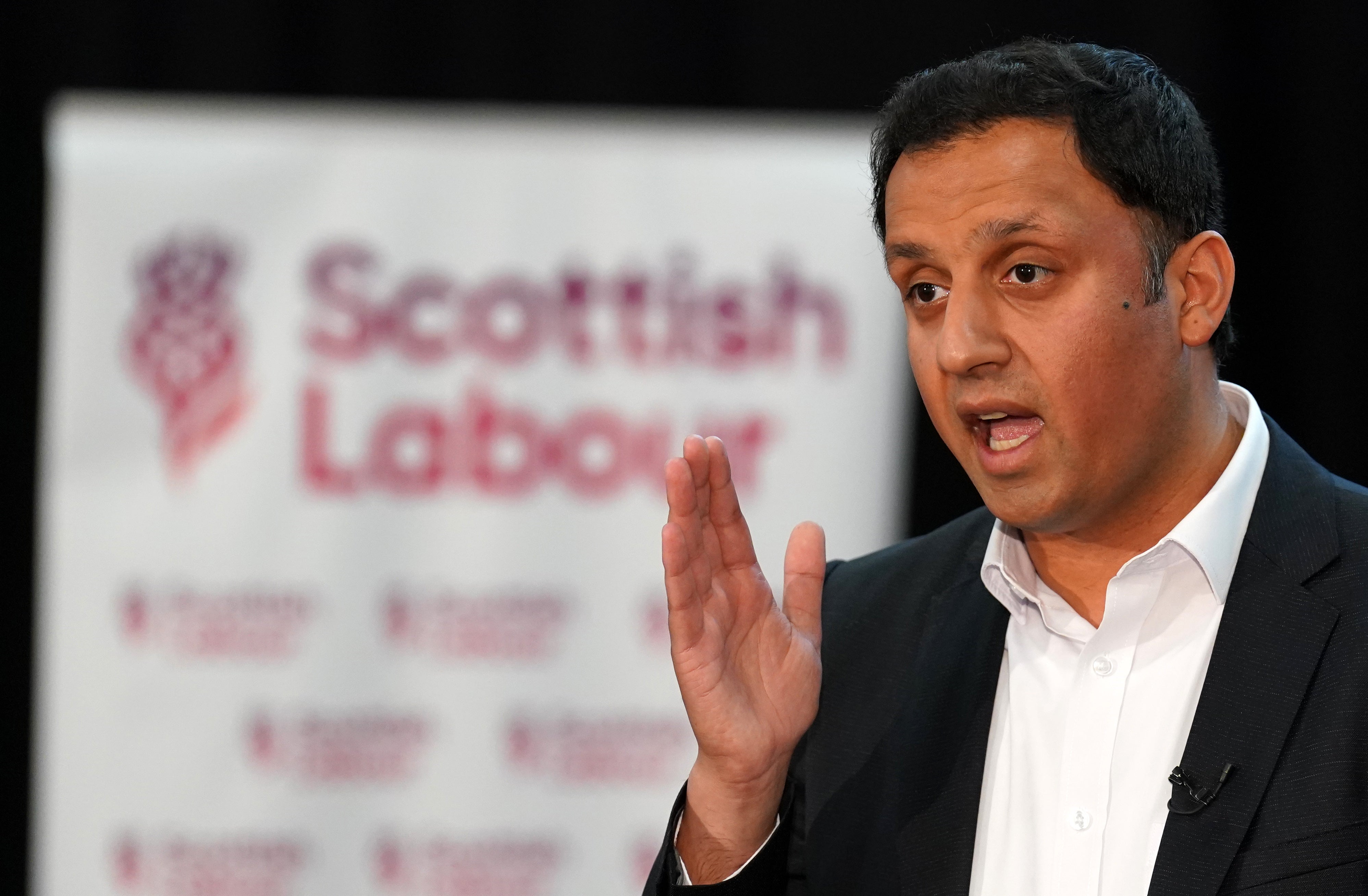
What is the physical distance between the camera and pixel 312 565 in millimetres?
3104

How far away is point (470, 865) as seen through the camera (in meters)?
3.11

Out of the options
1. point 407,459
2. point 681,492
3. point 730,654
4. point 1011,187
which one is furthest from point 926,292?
point 407,459

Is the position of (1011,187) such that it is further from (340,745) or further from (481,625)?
(340,745)

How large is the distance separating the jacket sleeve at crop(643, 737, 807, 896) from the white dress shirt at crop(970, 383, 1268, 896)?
0.24 metres

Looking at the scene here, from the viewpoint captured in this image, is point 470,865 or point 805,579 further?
point 470,865

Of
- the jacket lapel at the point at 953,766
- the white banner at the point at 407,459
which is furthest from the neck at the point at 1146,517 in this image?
the white banner at the point at 407,459

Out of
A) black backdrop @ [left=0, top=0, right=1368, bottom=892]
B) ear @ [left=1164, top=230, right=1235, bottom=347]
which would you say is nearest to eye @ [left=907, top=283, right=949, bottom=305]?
ear @ [left=1164, top=230, right=1235, bottom=347]

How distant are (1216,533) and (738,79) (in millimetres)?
1970

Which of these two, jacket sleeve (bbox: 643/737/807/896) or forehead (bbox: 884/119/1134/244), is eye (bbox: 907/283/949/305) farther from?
jacket sleeve (bbox: 643/737/807/896)

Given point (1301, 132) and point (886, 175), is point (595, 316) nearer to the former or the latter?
point (886, 175)

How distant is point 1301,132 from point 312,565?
7.96ft

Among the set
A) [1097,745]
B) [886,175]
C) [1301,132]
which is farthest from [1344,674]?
[1301,132]

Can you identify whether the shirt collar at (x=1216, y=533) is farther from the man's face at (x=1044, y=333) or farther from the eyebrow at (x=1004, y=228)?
the eyebrow at (x=1004, y=228)

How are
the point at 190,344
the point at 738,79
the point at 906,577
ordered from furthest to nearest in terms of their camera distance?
the point at 738,79
the point at 190,344
the point at 906,577
